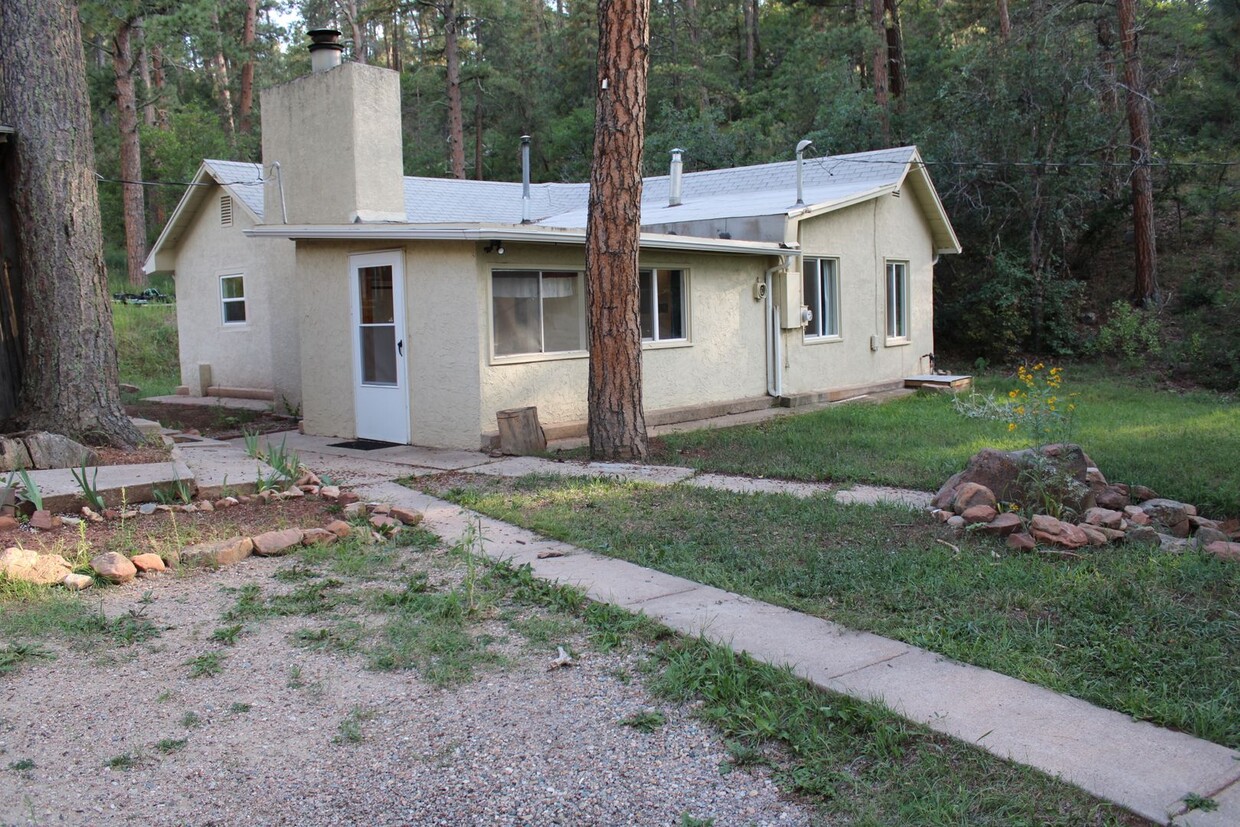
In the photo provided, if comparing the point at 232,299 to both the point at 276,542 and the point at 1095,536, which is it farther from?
the point at 1095,536

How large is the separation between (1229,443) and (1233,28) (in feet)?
36.6

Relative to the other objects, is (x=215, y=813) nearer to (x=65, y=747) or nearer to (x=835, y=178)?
(x=65, y=747)

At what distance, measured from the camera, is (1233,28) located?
17.4 meters

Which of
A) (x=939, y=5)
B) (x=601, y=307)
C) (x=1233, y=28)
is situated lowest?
(x=601, y=307)

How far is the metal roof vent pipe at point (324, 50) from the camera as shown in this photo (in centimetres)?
1280

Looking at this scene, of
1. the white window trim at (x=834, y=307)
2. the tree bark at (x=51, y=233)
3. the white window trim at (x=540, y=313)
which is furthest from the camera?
the white window trim at (x=834, y=307)

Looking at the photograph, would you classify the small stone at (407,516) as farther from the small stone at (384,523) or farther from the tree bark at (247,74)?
the tree bark at (247,74)

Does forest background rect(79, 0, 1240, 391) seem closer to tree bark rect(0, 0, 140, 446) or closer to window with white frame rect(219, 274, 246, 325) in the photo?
window with white frame rect(219, 274, 246, 325)

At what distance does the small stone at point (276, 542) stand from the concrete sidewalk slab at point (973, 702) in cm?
193

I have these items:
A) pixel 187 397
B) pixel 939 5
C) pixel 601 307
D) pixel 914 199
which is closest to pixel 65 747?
pixel 601 307

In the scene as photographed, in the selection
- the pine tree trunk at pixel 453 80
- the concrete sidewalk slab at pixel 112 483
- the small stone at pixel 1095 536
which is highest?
the pine tree trunk at pixel 453 80

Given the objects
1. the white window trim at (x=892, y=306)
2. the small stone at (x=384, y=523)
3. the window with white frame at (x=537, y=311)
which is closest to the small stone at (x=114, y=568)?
the small stone at (x=384, y=523)

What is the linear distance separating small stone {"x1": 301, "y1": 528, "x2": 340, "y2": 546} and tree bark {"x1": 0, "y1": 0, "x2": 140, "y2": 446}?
11.3 ft

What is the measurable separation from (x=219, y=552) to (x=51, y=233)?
175 inches
